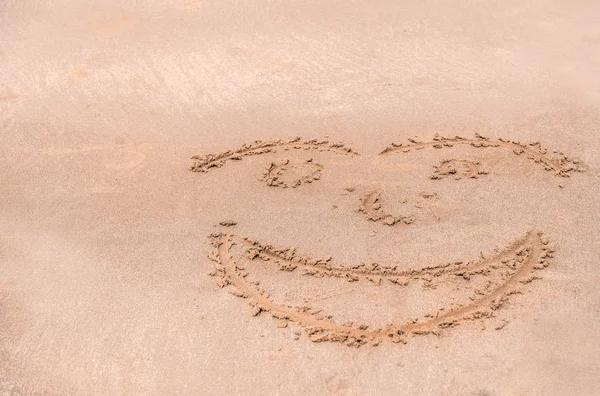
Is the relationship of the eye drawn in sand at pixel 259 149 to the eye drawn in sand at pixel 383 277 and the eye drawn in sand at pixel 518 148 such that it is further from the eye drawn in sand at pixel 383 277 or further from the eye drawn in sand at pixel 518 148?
the eye drawn in sand at pixel 383 277

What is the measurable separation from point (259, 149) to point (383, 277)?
1.10m

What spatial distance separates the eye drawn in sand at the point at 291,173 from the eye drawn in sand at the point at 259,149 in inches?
4.9

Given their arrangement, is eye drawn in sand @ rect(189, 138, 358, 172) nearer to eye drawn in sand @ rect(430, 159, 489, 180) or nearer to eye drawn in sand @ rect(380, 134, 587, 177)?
eye drawn in sand @ rect(380, 134, 587, 177)

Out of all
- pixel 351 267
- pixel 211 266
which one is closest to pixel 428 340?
pixel 351 267

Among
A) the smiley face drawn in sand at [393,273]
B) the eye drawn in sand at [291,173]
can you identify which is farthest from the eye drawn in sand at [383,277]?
the eye drawn in sand at [291,173]

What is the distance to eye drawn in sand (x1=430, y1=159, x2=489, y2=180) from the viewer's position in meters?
3.17

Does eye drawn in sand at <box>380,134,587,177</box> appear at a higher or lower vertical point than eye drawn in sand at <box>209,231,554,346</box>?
higher

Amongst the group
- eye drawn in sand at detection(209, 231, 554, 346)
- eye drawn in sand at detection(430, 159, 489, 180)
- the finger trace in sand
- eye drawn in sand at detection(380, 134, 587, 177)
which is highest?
eye drawn in sand at detection(380, 134, 587, 177)

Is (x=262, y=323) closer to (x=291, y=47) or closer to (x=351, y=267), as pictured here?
(x=351, y=267)

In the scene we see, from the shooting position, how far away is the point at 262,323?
97.8 inches

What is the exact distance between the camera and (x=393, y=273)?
2.68m

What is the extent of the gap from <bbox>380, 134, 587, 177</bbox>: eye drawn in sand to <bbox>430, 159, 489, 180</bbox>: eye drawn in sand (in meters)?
0.14

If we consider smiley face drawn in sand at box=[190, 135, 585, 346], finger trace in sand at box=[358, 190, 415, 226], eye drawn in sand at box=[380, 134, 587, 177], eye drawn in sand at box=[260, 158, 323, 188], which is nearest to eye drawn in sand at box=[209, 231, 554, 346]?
smiley face drawn in sand at box=[190, 135, 585, 346]

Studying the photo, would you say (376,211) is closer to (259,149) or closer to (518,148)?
(259,149)
